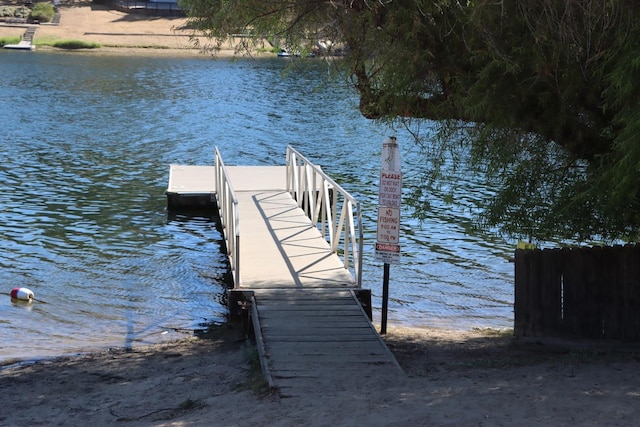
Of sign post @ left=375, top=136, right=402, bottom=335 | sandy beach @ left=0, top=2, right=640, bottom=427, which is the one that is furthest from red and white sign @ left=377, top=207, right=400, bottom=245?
sandy beach @ left=0, top=2, right=640, bottom=427

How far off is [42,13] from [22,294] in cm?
7649

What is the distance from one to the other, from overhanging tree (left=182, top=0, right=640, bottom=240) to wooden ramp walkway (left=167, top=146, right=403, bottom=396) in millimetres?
1739

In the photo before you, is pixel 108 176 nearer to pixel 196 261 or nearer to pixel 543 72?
pixel 196 261

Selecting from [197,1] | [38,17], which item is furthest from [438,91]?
[38,17]

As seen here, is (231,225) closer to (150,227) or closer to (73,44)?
(150,227)

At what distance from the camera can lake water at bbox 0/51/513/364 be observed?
40.7 feet

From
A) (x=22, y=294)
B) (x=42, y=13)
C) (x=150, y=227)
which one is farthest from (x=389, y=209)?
(x=42, y=13)

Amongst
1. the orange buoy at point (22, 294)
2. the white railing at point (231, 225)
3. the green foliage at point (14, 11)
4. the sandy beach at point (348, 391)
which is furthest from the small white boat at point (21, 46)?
the sandy beach at point (348, 391)

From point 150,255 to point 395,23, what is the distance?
874 cm

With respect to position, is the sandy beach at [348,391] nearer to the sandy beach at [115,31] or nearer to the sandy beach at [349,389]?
the sandy beach at [349,389]

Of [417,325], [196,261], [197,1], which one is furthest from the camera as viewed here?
[196,261]

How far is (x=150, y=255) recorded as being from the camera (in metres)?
16.0

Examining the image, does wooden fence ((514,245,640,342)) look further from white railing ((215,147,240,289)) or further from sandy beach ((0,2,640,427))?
white railing ((215,147,240,289))

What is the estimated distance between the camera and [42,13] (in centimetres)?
8362
